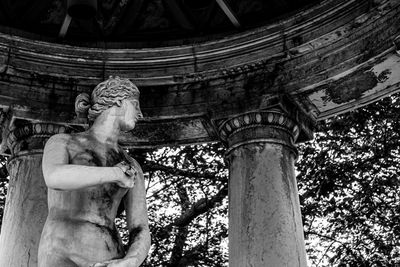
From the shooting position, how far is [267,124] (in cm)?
1683

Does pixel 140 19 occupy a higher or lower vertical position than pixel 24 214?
higher

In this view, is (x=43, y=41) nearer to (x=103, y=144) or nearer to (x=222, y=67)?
(x=222, y=67)

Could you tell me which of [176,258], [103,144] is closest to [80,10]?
[103,144]

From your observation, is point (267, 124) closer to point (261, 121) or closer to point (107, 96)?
point (261, 121)

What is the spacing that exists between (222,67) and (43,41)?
4502 mm

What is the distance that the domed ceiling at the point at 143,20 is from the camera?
18.2 metres

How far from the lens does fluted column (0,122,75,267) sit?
15.8m

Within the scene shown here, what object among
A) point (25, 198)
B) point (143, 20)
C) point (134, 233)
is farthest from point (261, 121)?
point (134, 233)

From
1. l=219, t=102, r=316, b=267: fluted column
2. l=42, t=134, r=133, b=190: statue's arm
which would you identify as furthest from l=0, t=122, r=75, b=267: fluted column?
l=42, t=134, r=133, b=190: statue's arm

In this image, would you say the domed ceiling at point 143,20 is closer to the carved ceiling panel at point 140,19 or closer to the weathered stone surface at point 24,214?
the carved ceiling panel at point 140,19

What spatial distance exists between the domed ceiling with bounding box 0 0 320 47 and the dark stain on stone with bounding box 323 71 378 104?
2.34 meters

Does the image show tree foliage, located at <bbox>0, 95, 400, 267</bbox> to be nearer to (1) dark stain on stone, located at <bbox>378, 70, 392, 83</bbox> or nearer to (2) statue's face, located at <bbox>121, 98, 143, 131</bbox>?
(1) dark stain on stone, located at <bbox>378, 70, 392, 83</bbox>

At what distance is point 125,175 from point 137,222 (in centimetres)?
84

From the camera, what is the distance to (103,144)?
10109 millimetres
